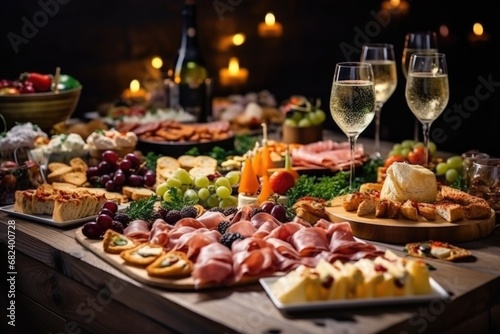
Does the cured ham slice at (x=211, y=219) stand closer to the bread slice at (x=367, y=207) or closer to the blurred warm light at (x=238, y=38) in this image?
the bread slice at (x=367, y=207)

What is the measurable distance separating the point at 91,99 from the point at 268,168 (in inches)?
82.6

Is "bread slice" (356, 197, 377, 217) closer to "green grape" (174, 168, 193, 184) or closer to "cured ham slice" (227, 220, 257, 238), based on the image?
"cured ham slice" (227, 220, 257, 238)

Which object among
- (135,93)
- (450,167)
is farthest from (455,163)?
(135,93)

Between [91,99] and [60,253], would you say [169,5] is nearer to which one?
[91,99]

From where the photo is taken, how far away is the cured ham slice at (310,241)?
171 centimetres

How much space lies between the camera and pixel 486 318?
5.45 feet

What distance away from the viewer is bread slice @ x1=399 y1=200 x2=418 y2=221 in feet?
6.19

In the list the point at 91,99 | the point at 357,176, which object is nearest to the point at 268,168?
the point at 357,176

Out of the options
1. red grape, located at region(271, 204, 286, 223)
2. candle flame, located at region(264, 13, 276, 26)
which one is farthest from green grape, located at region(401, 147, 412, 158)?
candle flame, located at region(264, 13, 276, 26)

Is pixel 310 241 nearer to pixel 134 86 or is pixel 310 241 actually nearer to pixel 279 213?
pixel 279 213

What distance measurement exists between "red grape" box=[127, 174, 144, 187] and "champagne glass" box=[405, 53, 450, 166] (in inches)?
35.1

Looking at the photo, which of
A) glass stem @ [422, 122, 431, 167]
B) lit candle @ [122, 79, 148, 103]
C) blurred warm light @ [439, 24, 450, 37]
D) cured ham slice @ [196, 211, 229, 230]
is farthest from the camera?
blurred warm light @ [439, 24, 450, 37]

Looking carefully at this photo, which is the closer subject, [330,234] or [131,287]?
[131,287]

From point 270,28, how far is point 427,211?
328 cm
